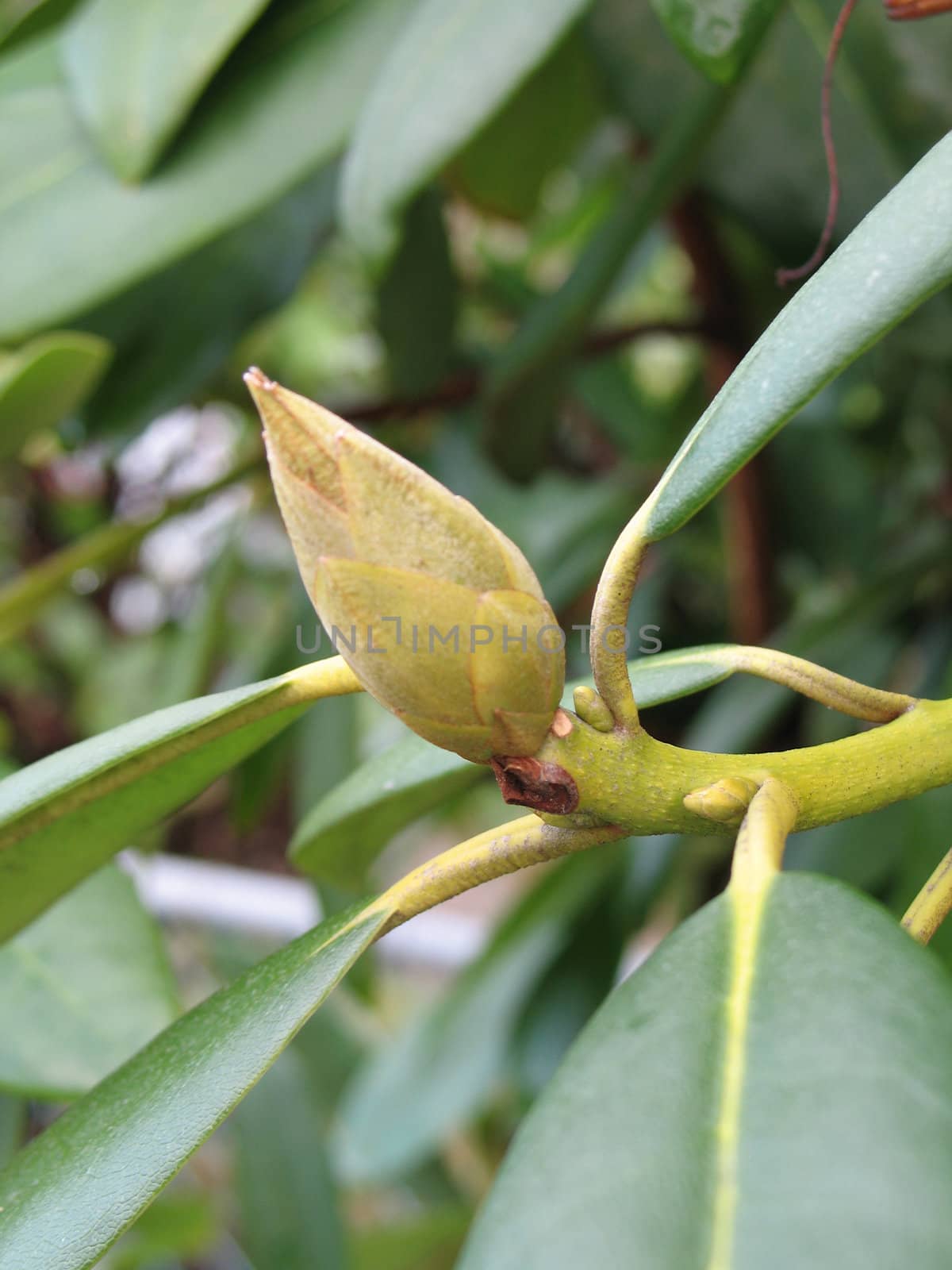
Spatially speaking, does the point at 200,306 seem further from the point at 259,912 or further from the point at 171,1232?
the point at 171,1232

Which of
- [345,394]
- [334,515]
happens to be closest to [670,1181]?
[334,515]

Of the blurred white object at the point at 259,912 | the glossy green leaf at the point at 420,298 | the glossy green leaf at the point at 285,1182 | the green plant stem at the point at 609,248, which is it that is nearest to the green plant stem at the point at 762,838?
the green plant stem at the point at 609,248

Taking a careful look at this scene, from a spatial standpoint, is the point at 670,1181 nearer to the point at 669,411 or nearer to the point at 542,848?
the point at 542,848

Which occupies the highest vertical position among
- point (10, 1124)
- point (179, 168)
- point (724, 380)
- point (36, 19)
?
point (36, 19)

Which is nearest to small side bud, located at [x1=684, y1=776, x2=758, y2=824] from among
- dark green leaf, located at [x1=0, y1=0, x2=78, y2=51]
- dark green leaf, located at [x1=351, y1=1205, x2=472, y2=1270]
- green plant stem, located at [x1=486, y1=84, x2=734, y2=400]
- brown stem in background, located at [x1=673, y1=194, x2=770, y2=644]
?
green plant stem, located at [x1=486, y1=84, x2=734, y2=400]

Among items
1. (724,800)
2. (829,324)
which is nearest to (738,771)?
(724,800)

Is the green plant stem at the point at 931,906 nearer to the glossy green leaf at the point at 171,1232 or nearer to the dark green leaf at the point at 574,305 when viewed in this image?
the dark green leaf at the point at 574,305
